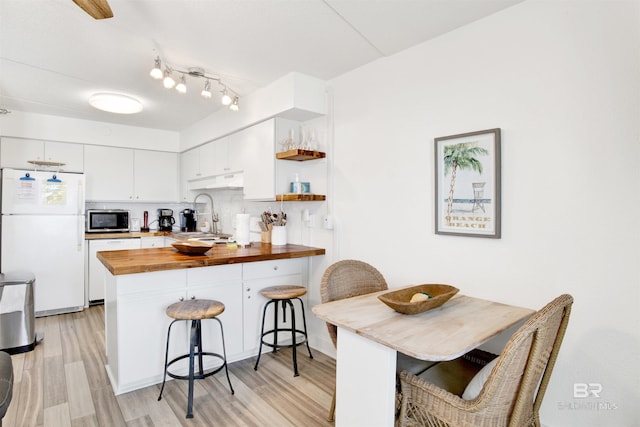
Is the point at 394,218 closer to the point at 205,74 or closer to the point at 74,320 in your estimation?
the point at 205,74

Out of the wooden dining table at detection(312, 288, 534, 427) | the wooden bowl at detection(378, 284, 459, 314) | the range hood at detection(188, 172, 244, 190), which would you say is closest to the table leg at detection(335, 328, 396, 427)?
the wooden dining table at detection(312, 288, 534, 427)

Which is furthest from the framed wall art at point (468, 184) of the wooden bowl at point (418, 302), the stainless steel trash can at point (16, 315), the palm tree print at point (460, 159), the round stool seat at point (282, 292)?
the stainless steel trash can at point (16, 315)

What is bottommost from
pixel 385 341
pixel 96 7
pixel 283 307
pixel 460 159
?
pixel 283 307

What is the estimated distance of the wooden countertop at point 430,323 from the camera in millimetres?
1304

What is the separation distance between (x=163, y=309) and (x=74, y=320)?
2.28m

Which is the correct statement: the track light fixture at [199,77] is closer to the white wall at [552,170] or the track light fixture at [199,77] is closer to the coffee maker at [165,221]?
the white wall at [552,170]

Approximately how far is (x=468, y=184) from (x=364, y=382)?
1323 millimetres

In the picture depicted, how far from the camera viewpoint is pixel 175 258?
2.56 m

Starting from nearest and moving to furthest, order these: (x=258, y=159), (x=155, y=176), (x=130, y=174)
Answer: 1. (x=258, y=159)
2. (x=130, y=174)
3. (x=155, y=176)

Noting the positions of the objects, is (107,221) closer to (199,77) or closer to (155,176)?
(155,176)

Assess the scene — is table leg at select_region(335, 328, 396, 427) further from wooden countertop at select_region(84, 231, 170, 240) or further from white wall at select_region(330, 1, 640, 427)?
wooden countertop at select_region(84, 231, 170, 240)

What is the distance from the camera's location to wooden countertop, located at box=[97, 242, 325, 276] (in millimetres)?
2266

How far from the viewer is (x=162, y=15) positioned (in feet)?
6.73

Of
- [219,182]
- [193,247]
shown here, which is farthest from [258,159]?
[193,247]
